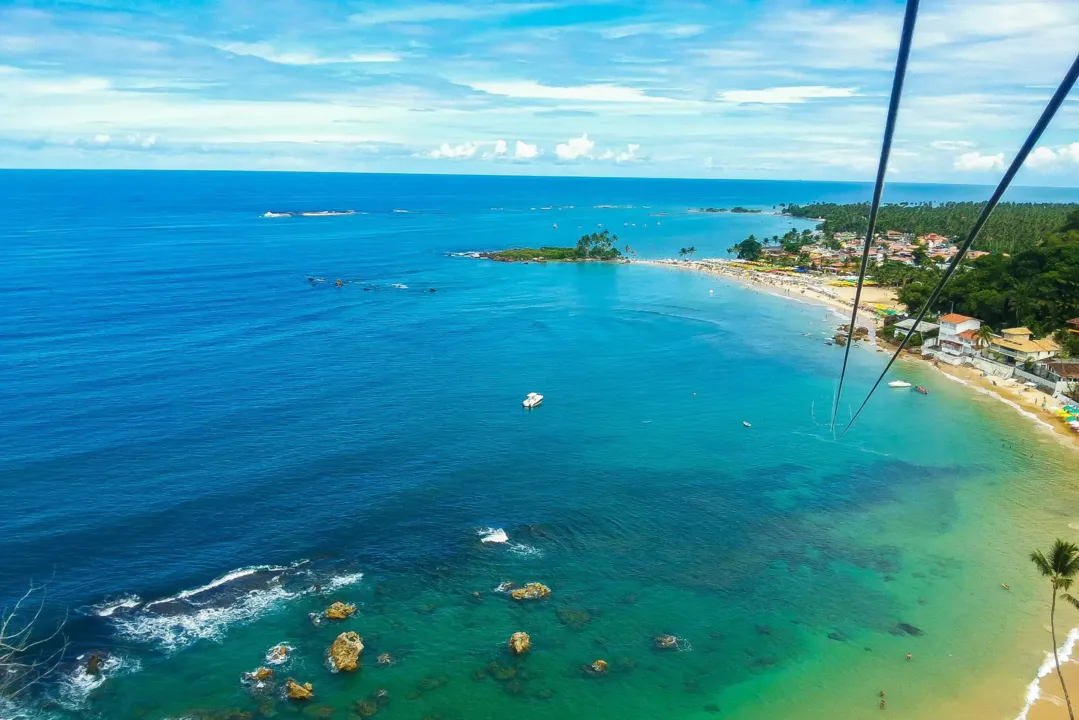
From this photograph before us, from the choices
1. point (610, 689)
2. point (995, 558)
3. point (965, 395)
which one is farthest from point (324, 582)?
point (965, 395)

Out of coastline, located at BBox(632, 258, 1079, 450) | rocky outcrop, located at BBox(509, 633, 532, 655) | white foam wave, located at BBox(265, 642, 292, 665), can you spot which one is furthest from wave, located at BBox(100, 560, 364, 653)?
coastline, located at BBox(632, 258, 1079, 450)

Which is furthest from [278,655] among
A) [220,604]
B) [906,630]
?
[906,630]

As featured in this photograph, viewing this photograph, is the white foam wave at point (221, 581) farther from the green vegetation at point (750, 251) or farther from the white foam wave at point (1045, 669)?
the green vegetation at point (750, 251)

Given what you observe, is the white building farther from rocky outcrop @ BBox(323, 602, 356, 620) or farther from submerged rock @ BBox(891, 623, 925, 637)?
rocky outcrop @ BBox(323, 602, 356, 620)

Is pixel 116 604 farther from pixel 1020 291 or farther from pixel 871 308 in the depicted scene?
pixel 871 308

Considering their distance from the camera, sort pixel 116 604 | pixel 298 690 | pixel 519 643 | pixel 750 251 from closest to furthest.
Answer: pixel 298 690, pixel 519 643, pixel 116 604, pixel 750 251

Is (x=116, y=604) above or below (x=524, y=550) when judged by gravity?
below
